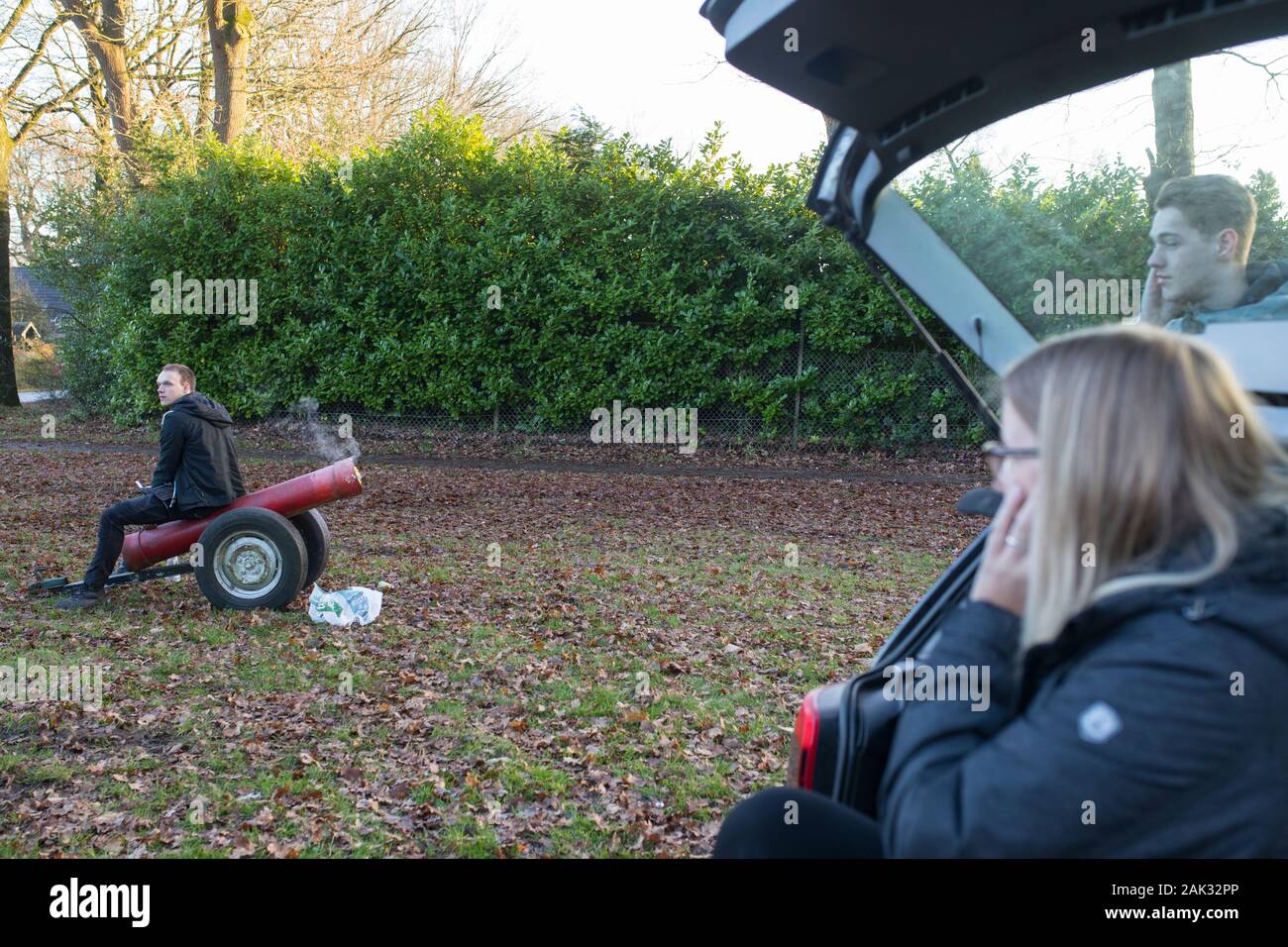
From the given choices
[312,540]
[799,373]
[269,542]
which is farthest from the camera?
[799,373]

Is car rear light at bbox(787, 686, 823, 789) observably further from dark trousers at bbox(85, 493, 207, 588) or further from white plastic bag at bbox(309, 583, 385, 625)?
dark trousers at bbox(85, 493, 207, 588)

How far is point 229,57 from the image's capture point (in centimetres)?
2191

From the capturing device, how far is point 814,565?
1027cm

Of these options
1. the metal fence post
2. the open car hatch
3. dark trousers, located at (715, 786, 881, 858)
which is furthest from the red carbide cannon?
the metal fence post

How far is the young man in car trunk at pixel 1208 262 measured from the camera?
2359mm

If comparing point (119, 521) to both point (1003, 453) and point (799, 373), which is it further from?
point (799, 373)

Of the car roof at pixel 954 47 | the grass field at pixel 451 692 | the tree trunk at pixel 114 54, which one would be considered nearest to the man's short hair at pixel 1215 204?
the car roof at pixel 954 47

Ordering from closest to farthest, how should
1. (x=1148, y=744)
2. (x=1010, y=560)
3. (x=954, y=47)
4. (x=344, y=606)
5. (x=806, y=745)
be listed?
(x=1148, y=744) < (x=1010, y=560) < (x=954, y=47) < (x=806, y=745) < (x=344, y=606)

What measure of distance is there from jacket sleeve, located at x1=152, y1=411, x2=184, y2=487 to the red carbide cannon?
1.31 ft

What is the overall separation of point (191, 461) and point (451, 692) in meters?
2.92

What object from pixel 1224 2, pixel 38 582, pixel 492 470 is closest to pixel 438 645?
Result: pixel 38 582

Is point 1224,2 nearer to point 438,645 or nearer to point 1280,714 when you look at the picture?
point 1280,714

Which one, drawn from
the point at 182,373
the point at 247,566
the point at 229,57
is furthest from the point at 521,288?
the point at 247,566
